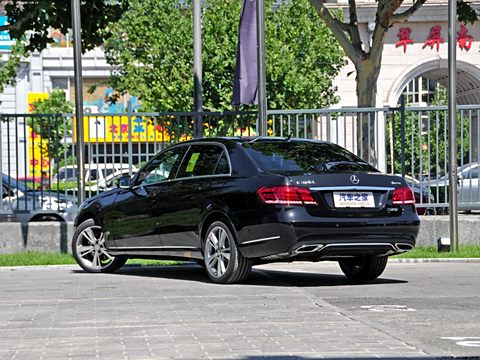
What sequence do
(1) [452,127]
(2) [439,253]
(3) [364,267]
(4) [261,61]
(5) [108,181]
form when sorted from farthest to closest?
(5) [108,181] → (4) [261,61] → (1) [452,127] → (2) [439,253] → (3) [364,267]

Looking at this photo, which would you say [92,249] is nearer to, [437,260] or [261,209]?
[261,209]

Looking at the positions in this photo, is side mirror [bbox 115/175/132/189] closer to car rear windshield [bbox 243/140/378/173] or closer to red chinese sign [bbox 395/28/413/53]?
car rear windshield [bbox 243/140/378/173]

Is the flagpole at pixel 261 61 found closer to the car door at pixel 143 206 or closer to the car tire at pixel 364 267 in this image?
the car door at pixel 143 206

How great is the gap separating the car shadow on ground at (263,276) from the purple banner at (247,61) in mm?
3449

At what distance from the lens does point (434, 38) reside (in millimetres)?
53969

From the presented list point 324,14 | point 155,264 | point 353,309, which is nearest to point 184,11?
point 324,14

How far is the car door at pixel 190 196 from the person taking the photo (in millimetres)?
13586

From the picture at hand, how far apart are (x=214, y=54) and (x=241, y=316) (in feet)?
114

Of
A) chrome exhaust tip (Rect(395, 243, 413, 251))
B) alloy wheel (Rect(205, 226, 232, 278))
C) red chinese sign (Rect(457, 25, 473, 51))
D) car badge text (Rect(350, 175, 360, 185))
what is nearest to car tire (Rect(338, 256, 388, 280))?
chrome exhaust tip (Rect(395, 243, 413, 251))

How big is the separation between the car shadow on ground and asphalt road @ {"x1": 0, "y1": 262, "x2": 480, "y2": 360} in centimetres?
2

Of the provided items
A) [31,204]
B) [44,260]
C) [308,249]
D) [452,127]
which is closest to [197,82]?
[31,204]

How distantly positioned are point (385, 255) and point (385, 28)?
8854 mm

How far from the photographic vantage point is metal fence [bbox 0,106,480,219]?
64.4 ft

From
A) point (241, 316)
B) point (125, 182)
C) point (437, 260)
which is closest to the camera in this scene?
point (241, 316)
